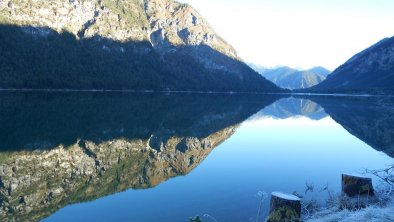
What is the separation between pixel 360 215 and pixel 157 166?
18352mm

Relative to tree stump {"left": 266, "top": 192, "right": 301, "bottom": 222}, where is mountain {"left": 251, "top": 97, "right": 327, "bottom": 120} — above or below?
above

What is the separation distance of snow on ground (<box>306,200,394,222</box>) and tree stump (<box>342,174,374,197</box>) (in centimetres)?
150

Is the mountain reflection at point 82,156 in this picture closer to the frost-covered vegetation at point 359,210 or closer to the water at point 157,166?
the water at point 157,166

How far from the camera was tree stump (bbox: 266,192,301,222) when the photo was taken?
572 inches

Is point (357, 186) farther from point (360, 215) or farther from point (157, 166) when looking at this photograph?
point (157, 166)

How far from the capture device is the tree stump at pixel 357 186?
17.9 m

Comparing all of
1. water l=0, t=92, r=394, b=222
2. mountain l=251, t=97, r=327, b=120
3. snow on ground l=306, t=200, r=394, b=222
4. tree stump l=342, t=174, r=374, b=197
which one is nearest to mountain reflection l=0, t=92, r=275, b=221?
water l=0, t=92, r=394, b=222

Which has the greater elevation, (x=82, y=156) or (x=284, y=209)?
(x=284, y=209)

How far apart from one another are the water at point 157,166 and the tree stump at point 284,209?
10.1ft

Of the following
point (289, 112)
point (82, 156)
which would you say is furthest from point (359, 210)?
point (289, 112)

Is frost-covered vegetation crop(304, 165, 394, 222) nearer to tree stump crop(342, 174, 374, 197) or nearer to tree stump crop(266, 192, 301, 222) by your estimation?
tree stump crop(342, 174, 374, 197)

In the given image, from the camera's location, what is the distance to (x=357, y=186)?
18156 millimetres

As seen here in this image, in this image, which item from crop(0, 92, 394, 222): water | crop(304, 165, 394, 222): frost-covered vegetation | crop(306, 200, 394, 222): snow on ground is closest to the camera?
crop(306, 200, 394, 222): snow on ground

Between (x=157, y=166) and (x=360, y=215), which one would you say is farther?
(x=157, y=166)
